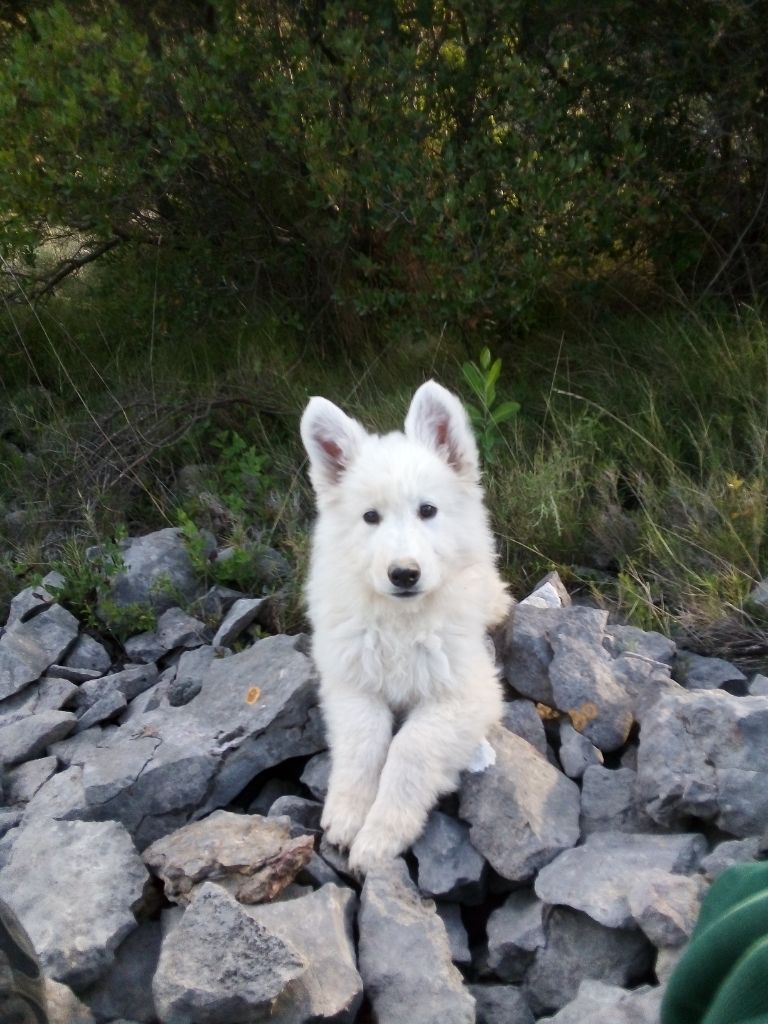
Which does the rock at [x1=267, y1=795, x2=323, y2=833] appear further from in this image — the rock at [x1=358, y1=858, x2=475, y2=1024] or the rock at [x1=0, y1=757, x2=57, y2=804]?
the rock at [x1=0, y1=757, x2=57, y2=804]

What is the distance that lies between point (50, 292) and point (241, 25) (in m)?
2.51

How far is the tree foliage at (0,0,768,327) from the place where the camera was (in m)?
5.47

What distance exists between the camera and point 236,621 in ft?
14.6

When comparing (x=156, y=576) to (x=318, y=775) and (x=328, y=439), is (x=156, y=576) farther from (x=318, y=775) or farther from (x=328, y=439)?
(x=318, y=775)

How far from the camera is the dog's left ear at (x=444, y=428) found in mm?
3738

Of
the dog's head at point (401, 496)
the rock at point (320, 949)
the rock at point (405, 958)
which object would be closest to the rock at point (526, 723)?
the dog's head at point (401, 496)

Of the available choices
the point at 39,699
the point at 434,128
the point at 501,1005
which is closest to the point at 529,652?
the point at 501,1005

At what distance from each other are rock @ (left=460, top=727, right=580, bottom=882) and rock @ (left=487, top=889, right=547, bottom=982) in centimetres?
12

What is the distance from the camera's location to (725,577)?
4320mm

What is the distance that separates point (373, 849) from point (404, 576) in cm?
83

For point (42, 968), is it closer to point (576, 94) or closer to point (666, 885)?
point (666, 885)

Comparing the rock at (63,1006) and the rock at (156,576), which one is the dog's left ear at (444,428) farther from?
the rock at (63,1006)

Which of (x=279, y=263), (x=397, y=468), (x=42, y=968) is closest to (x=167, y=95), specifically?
(x=279, y=263)

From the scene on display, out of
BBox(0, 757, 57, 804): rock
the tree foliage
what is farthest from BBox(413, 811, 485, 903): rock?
the tree foliage
